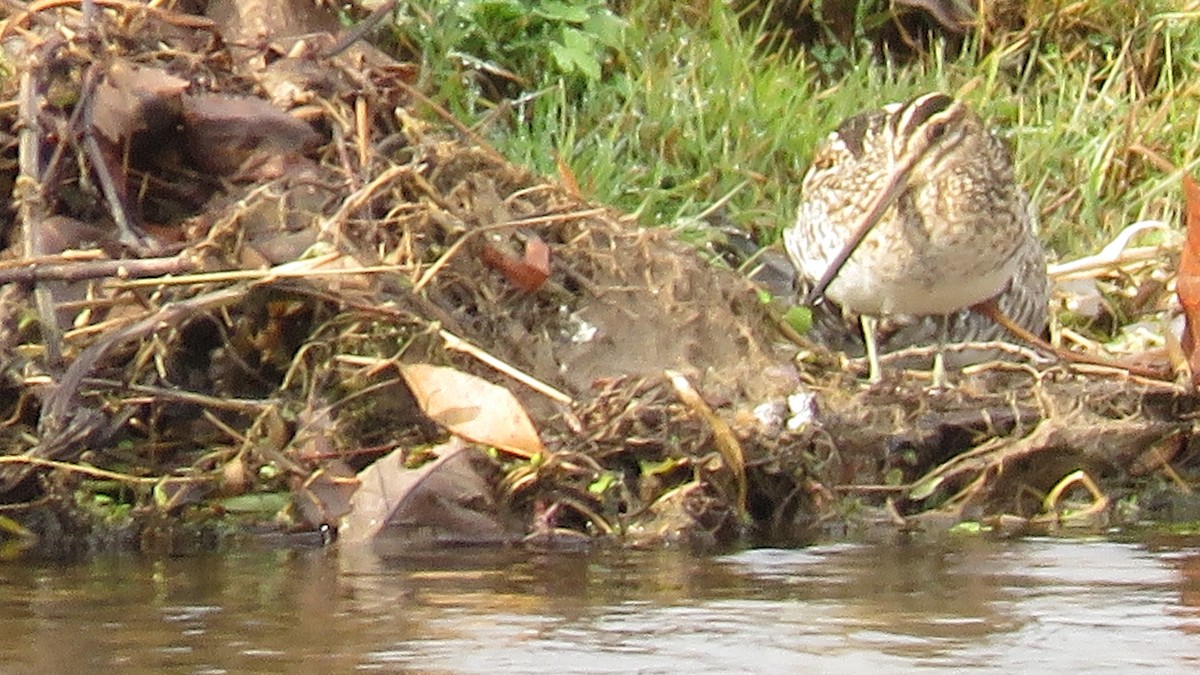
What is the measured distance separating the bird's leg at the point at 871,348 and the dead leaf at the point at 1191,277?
0.75 m

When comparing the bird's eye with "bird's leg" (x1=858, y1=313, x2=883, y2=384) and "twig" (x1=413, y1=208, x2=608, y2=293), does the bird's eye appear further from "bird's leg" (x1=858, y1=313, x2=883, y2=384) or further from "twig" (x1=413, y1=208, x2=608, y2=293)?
"twig" (x1=413, y1=208, x2=608, y2=293)

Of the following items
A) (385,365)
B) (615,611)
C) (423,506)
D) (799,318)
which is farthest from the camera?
(799,318)

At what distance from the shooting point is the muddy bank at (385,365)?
4.96 m

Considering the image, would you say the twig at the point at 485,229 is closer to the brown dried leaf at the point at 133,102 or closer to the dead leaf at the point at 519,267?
the dead leaf at the point at 519,267

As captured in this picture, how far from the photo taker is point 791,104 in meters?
7.73

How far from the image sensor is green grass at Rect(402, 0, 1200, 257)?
7.23 metres

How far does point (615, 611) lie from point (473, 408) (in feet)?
3.70

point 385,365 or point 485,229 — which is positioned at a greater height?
point 485,229

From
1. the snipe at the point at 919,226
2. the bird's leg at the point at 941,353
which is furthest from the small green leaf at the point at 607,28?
the bird's leg at the point at 941,353

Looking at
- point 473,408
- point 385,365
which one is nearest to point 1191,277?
point 473,408

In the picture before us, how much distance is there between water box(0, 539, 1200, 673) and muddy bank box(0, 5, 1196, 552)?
0.92 feet

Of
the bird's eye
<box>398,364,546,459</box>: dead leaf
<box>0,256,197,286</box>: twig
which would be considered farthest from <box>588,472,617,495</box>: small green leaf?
the bird's eye

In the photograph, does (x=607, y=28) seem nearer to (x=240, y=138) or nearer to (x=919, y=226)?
(x=919, y=226)

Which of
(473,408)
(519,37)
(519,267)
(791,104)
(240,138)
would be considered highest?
(519,37)
